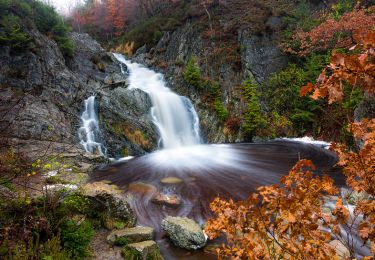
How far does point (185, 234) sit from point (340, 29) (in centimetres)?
1547

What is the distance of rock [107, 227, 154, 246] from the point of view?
488cm

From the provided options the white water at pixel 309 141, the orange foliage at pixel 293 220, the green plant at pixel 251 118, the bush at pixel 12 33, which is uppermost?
the bush at pixel 12 33

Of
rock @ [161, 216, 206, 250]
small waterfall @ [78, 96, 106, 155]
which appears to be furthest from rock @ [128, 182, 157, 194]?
small waterfall @ [78, 96, 106, 155]

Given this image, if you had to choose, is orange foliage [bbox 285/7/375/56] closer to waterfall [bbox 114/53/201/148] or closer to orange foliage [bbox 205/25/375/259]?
waterfall [bbox 114/53/201/148]

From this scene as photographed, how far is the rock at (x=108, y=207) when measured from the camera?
5535mm

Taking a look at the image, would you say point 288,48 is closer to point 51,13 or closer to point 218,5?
point 218,5

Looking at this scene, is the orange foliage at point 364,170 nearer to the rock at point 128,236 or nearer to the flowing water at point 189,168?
the flowing water at point 189,168

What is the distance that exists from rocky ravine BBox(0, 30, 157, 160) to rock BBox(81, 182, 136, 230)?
17.2 ft

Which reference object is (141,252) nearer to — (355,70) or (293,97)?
(355,70)

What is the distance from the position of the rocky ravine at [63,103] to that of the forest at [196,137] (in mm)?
78

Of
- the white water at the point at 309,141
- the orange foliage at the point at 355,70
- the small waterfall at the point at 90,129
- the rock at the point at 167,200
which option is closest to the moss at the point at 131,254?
the rock at the point at 167,200


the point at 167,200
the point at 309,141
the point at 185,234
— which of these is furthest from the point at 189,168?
the point at 309,141

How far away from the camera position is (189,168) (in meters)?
10.4

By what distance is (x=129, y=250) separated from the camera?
14.9ft
